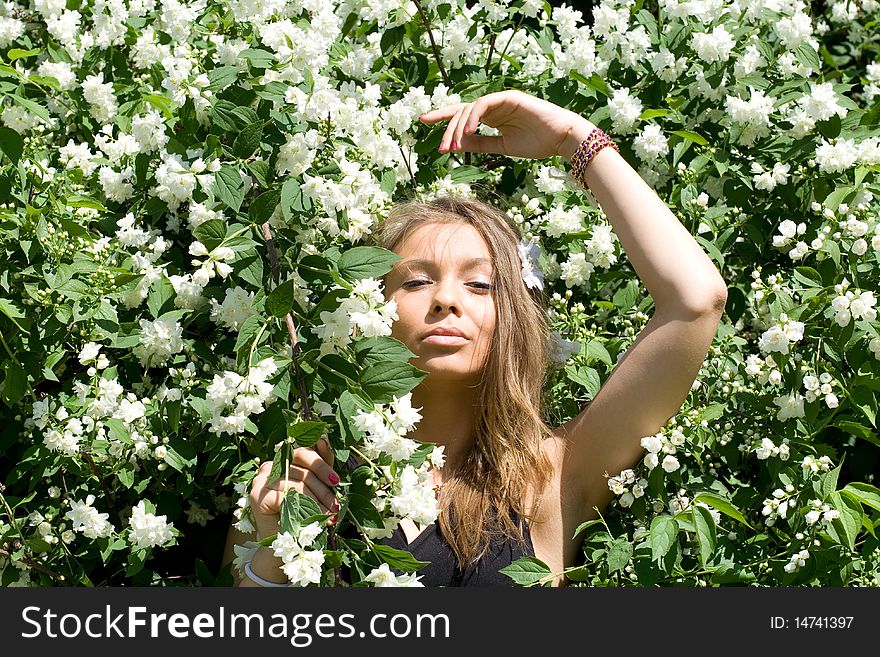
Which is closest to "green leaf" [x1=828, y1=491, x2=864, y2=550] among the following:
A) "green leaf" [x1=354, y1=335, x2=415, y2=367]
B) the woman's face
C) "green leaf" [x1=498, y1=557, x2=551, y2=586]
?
"green leaf" [x1=498, y1=557, x2=551, y2=586]

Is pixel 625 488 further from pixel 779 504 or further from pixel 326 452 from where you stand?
pixel 326 452

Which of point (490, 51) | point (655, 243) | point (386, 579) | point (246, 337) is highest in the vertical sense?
point (490, 51)

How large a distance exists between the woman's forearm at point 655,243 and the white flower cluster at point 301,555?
3.36ft

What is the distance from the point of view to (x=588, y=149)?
100 inches

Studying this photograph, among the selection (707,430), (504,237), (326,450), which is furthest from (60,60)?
(707,430)

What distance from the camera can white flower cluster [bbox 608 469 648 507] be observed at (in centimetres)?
241

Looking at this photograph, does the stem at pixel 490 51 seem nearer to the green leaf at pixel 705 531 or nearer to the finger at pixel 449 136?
the finger at pixel 449 136

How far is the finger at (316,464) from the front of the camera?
1.98m

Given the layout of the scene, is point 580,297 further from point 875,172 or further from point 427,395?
point 875,172

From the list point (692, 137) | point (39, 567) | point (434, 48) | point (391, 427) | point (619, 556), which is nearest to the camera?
point (391, 427)

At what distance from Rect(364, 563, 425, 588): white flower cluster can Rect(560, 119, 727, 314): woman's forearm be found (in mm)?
885

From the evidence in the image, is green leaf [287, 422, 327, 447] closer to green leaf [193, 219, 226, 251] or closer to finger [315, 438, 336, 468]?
finger [315, 438, 336, 468]

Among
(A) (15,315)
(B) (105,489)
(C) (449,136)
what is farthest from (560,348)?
(A) (15,315)

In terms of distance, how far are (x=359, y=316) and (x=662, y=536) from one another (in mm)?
802
